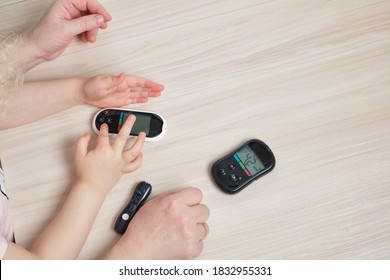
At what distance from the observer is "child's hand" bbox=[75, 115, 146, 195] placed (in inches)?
28.3

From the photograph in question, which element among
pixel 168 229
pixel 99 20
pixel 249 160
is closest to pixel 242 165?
pixel 249 160

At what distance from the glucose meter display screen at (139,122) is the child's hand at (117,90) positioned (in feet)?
0.09

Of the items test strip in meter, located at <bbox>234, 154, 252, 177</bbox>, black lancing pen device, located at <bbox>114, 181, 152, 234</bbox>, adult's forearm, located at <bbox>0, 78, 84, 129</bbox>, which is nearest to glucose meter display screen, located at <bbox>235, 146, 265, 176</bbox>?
test strip in meter, located at <bbox>234, 154, 252, 177</bbox>

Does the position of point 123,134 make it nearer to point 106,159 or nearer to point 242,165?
point 106,159

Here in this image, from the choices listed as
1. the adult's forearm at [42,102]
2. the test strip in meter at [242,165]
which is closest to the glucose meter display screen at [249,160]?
the test strip in meter at [242,165]

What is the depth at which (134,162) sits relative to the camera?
2.39 feet

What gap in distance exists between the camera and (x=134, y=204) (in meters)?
0.71

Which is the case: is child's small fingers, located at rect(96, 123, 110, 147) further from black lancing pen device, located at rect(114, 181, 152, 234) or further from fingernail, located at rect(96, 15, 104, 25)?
fingernail, located at rect(96, 15, 104, 25)

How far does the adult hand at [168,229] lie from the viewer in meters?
0.68

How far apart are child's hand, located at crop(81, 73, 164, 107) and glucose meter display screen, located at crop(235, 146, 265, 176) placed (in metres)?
0.18

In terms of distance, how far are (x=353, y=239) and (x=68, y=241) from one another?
1.46ft

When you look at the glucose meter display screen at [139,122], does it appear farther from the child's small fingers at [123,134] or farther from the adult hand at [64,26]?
the adult hand at [64,26]

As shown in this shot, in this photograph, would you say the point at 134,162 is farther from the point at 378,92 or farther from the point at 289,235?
the point at 378,92
